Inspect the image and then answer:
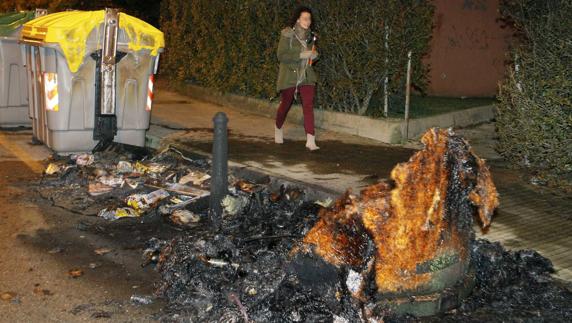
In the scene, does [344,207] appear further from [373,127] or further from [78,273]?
[373,127]

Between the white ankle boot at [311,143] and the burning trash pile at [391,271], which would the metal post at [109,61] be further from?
the burning trash pile at [391,271]

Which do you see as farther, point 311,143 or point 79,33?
point 311,143

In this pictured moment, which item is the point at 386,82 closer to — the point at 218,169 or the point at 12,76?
the point at 218,169

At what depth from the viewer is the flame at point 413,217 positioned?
14.4ft

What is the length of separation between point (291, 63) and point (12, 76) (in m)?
4.57

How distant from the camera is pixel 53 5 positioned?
66.0 ft

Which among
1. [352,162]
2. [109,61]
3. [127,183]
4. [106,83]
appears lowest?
[127,183]

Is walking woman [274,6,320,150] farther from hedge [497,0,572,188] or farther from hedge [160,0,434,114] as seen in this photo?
hedge [497,0,572,188]

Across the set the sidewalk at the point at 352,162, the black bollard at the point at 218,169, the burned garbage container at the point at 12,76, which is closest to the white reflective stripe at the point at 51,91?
Answer: the sidewalk at the point at 352,162

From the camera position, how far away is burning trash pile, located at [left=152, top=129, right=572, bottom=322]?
4.40 m

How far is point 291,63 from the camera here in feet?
28.9

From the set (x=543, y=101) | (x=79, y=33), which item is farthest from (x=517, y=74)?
(x=79, y=33)

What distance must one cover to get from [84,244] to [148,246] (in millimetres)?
573

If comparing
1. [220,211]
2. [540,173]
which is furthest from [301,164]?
[540,173]
